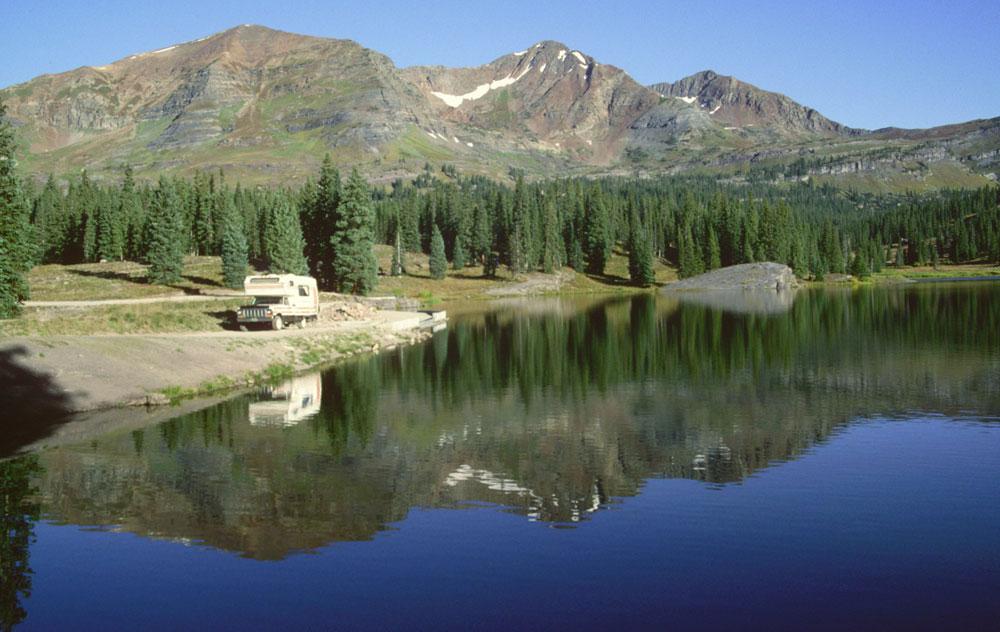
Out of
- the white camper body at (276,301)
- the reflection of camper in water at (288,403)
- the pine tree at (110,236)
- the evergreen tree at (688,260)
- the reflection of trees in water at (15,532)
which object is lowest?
the reflection of camper in water at (288,403)

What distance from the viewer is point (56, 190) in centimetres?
16538

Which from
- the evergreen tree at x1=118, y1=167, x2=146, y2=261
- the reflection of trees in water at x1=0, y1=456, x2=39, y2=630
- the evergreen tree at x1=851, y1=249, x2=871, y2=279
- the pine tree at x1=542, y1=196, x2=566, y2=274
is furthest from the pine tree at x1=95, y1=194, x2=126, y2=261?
the evergreen tree at x1=851, y1=249, x2=871, y2=279

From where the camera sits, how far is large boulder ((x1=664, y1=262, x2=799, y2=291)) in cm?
15612

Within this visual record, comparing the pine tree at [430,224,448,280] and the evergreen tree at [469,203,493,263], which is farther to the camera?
the evergreen tree at [469,203,493,263]

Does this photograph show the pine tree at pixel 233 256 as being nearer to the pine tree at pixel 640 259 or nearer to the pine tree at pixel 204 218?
the pine tree at pixel 204 218

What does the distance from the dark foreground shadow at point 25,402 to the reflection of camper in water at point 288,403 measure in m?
7.80

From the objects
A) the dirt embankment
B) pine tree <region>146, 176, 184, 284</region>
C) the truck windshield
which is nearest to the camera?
the dirt embankment

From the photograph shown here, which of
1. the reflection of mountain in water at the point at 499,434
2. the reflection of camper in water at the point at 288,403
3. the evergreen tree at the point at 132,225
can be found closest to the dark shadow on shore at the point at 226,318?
the reflection of mountain in water at the point at 499,434

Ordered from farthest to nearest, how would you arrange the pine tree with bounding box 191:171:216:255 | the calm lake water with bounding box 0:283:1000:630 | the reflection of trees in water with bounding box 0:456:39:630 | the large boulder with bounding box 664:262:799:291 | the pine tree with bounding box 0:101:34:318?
the large boulder with bounding box 664:262:799:291 → the pine tree with bounding box 191:171:216:255 → the pine tree with bounding box 0:101:34:318 → the reflection of trees in water with bounding box 0:456:39:630 → the calm lake water with bounding box 0:283:1000:630

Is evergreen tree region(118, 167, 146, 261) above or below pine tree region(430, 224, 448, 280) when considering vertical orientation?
above

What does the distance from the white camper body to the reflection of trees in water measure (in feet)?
114

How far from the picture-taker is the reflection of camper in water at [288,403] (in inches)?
1324

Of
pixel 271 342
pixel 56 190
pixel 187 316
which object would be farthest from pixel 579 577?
pixel 56 190

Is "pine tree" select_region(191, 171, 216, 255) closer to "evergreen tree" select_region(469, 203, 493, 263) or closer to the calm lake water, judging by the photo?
"evergreen tree" select_region(469, 203, 493, 263)
